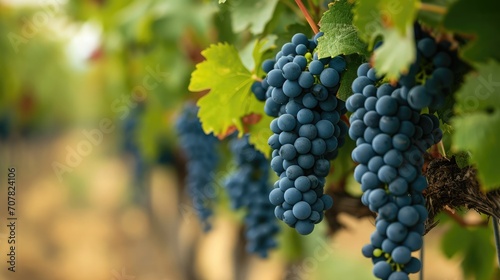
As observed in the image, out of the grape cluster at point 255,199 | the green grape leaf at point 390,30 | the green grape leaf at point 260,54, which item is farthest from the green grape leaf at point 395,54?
the grape cluster at point 255,199

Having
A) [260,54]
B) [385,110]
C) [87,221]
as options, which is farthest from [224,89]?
[87,221]

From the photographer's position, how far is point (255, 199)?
1.24 meters

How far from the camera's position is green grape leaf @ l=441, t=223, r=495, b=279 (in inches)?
44.6

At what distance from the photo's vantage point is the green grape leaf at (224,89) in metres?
0.83

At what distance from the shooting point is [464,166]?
671 millimetres

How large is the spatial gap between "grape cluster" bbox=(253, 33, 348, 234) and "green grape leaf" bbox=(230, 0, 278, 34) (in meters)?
0.26

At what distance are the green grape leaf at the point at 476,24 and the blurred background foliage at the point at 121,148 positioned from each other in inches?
18.7

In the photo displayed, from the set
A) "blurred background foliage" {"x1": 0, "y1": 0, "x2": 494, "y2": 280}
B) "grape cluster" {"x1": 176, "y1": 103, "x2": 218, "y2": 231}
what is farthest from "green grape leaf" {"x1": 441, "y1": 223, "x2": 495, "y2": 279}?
"grape cluster" {"x1": 176, "y1": 103, "x2": 218, "y2": 231}

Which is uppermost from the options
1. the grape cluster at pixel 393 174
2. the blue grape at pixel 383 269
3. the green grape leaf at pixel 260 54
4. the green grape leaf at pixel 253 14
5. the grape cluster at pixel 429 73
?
the green grape leaf at pixel 253 14

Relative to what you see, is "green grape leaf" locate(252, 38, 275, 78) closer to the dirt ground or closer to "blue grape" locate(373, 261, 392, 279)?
"blue grape" locate(373, 261, 392, 279)

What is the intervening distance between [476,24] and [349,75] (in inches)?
6.9

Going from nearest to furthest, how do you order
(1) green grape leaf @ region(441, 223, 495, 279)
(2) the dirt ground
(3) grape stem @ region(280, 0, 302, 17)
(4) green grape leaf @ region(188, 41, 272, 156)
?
(4) green grape leaf @ region(188, 41, 272, 156) < (3) grape stem @ region(280, 0, 302, 17) < (1) green grape leaf @ region(441, 223, 495, 279) < (2) the dirt ground

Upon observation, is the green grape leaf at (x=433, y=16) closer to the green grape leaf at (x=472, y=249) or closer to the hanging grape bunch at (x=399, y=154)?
the hanging grape bunch at (x=399, y=154)

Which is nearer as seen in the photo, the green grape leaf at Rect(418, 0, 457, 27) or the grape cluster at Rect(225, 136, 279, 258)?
the green grape leaf at Rect(418, 0, 457, 27)
